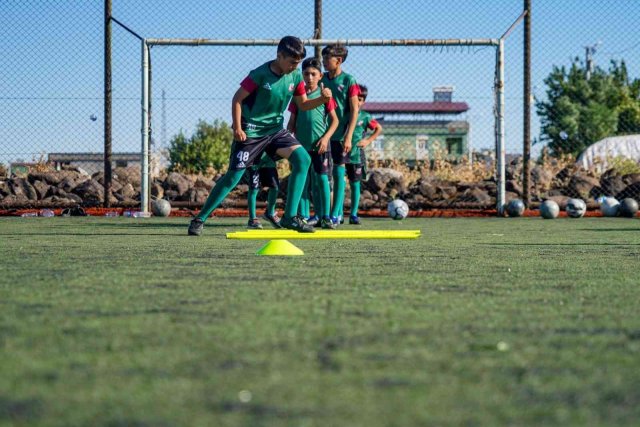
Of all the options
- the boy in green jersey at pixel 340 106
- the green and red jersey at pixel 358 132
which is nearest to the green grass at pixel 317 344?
the boy in green jersey at pixel 340 106

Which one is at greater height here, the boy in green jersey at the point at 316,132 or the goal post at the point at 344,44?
the goal post at the point at 344,44

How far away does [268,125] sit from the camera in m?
7.64

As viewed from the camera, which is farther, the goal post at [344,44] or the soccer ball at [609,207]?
the soccer ball at [609,207]

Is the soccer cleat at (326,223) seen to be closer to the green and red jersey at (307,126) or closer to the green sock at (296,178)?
the green and red jersey at (307,126)

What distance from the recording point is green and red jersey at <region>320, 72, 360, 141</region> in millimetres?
9641

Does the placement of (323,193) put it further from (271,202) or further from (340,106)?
(340,106)

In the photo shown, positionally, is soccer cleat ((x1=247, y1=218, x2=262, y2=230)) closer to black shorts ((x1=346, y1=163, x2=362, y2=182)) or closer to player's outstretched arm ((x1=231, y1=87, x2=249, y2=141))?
black shorts ((x1=346, y1=163, x2=362, y2=182))

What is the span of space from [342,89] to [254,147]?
7.96 ft

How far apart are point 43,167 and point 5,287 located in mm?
14608

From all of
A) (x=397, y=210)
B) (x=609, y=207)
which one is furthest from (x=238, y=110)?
(x=609, y=207)

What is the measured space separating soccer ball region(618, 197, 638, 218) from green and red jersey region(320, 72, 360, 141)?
573cm

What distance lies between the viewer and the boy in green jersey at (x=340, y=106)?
9.43 metres

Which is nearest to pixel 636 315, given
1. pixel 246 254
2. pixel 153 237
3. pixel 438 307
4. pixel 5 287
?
pixel 438 307

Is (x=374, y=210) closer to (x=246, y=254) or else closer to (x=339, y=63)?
(x=339, y=63)
